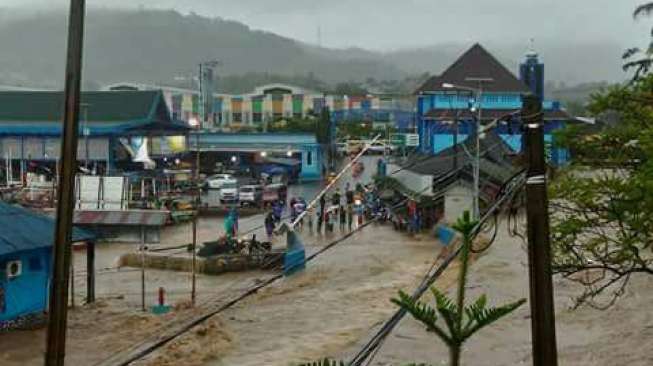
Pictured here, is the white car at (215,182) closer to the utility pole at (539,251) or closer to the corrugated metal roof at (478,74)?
the corrugated metal roof at (478,74)

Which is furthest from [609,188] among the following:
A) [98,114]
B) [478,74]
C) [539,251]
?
[478,74]

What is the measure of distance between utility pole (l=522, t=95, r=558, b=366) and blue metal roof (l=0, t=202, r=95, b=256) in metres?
15.7

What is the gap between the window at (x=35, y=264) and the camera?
2191 cm

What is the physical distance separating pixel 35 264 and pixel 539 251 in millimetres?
17346

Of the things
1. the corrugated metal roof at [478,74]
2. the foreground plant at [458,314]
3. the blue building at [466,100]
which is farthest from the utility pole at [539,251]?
the corrugated metal roof at [478,74]

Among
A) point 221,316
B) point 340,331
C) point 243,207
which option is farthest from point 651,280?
point 243,207

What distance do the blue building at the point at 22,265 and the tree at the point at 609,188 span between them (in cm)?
1374

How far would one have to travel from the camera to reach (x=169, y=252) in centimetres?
3472

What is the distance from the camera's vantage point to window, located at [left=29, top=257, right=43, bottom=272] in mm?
21906

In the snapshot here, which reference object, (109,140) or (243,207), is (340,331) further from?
(109,140)

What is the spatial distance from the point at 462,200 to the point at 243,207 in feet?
58.2

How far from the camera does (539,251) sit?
289 inches

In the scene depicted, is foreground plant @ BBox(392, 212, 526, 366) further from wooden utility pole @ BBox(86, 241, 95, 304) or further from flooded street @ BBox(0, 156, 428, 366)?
wooden utility pole @ BBox(86, 241, 95, 304)

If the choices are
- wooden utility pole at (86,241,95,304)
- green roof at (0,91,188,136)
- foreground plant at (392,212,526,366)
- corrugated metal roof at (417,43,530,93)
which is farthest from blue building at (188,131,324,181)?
foreground plant at (392,212,526,366)
